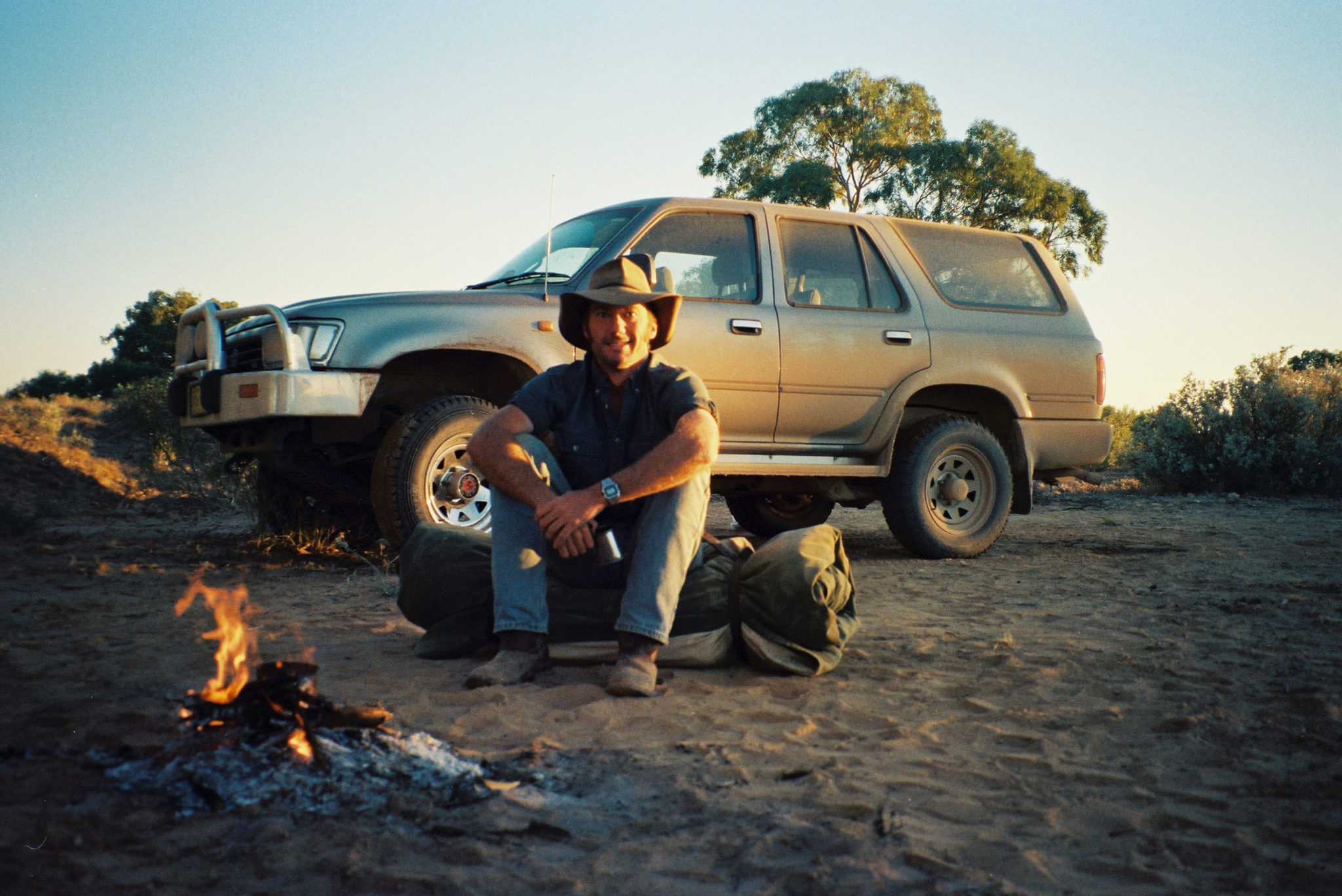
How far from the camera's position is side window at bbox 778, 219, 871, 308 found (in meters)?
6.05

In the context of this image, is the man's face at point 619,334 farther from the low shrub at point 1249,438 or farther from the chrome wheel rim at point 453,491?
the low shrub at point 1249,438

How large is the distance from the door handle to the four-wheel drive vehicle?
0.5 inches

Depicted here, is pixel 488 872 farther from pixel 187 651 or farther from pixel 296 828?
pixel 187 651

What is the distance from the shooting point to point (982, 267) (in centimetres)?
671

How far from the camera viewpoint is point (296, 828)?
1911 millimetres

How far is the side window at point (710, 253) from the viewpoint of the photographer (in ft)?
18.8

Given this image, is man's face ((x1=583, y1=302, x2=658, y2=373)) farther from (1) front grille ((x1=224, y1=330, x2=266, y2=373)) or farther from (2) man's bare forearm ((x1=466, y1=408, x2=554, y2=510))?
(1) front grille ((x1=224, y1=330, x2=266, y2=373))

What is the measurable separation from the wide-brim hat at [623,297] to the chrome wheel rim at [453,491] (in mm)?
1487

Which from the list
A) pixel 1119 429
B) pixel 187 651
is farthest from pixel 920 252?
pixel 1119 429

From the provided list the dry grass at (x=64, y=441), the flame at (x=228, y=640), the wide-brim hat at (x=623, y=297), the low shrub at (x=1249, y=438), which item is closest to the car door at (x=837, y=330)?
the wide-brim hat at (x=623, y=297)

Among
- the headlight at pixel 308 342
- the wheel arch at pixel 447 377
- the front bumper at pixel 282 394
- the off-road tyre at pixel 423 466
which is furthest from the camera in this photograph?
the wheel arch at pixel 447 377

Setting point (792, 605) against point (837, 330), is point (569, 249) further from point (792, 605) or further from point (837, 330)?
point (792, 605)

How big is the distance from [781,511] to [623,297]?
4.36 meters

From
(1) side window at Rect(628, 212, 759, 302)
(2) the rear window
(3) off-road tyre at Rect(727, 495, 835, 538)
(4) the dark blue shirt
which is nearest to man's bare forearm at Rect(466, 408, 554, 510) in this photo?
(4) the dark blue shirt
